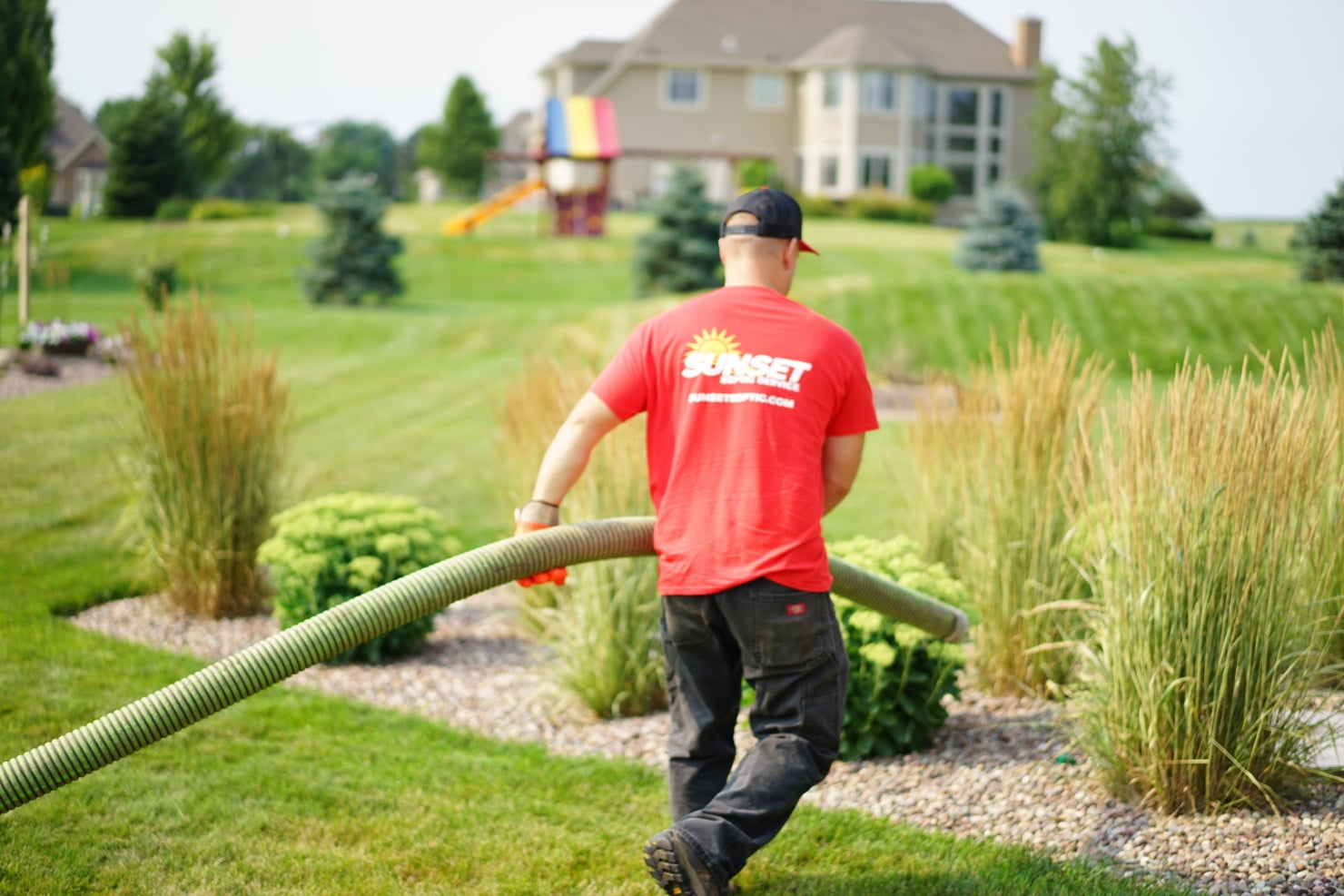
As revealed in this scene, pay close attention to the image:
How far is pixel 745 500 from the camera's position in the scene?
3.39 metres

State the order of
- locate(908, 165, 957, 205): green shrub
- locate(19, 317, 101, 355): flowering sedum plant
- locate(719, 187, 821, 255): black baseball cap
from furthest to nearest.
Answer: locate(908, 165, 957, 205): green shrub → locate(19, 317, 101, 355): flowering sedum plant → locate(719, 187, 821, 255): black baseball cap

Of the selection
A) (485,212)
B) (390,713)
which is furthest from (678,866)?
(485,212)

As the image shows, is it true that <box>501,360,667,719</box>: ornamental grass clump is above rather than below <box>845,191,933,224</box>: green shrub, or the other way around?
below

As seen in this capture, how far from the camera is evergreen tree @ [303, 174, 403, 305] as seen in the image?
2670cm

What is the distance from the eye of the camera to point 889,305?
801 inches

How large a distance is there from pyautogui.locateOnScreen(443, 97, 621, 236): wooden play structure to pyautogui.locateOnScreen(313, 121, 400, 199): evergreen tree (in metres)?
25.8

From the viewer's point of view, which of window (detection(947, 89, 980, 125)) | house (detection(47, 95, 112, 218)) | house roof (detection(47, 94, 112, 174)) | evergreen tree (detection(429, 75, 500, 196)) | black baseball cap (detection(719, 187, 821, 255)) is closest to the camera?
black baseball cap (detection(719, 187, 821, 255))

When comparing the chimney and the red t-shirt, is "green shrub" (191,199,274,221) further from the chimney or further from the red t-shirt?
the red t-shirt

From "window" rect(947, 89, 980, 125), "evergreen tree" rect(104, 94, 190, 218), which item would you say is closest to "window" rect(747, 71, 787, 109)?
"window" rect(947, 89, 980, 125)

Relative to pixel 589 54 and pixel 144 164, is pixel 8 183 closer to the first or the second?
pixel 144 164

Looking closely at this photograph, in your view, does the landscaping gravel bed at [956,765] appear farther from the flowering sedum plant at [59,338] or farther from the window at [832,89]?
the window at [832,89]

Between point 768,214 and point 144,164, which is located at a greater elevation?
point 144,164

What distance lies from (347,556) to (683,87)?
45393 millimetres

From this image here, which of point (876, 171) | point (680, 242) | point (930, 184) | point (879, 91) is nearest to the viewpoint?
point (680, 242)
